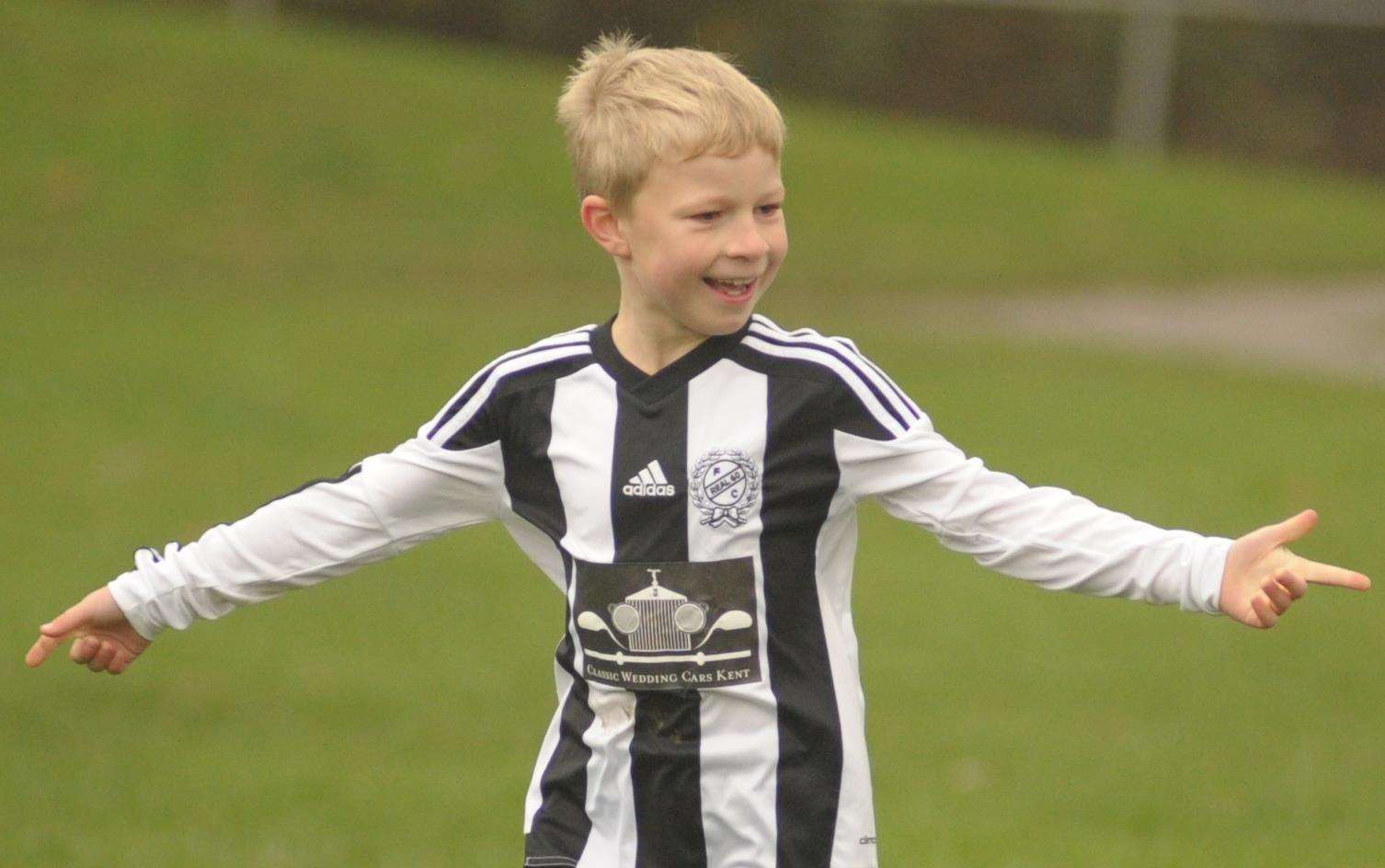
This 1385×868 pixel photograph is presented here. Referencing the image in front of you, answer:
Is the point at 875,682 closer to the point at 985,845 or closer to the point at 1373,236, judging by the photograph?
the point at 985,845

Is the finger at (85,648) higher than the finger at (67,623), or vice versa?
the finger at (67,623)

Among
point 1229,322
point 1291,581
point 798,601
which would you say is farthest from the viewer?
point 1229,322

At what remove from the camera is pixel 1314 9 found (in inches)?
818

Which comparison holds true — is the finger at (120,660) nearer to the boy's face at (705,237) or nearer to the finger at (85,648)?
the finger at (85,648)

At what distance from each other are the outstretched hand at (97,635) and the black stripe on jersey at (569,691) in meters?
Answer: 0.73

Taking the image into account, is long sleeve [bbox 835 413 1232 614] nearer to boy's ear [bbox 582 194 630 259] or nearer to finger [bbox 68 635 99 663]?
boy's ear [bbox 582 194 630 259]

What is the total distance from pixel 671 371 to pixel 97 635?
1105mm

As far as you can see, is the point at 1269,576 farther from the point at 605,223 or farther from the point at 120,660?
the point at 120,660

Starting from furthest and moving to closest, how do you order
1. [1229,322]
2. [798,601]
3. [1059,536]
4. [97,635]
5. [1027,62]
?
[1027,62] → [1229,322] → [97,635] → [798,601] → [1059,536]

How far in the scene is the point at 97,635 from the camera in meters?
3.50

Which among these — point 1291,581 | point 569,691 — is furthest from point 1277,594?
point 569,691

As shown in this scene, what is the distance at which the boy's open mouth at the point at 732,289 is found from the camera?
3.23m

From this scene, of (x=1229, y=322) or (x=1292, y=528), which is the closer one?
(x=1292, y=528)

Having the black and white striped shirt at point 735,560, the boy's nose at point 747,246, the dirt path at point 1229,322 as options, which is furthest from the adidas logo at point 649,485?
the dirt path at point 1229,322
